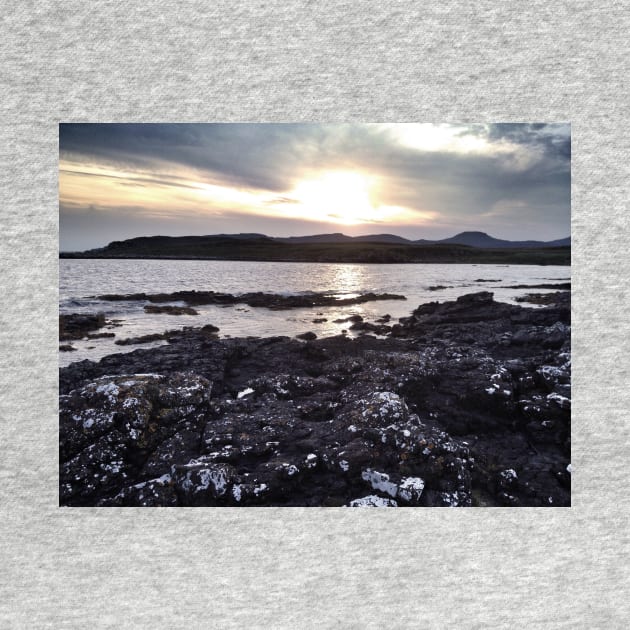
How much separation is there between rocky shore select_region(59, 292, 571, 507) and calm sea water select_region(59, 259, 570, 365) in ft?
0.28

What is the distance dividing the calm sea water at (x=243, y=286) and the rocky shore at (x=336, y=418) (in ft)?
0.28

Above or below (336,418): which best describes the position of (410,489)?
below

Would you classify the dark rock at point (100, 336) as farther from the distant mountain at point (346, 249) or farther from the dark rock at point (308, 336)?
the dark rock at point (308, 336)

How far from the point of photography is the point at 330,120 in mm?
1889

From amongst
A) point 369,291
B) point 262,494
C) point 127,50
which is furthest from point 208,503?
point 127,50

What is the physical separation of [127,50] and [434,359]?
8.04 ft

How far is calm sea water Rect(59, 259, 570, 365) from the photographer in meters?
1.92

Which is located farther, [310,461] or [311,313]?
[311,313]

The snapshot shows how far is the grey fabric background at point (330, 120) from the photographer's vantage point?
1.78 meters

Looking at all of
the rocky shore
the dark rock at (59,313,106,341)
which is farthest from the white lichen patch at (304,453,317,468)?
the dark rock at (59,313,106,341)

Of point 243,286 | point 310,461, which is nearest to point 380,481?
point 310,461

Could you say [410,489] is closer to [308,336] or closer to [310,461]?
[310,461]

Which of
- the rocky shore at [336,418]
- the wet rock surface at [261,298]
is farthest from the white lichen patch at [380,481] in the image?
the wet rock surface at [261,298]

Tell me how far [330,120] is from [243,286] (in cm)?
104
